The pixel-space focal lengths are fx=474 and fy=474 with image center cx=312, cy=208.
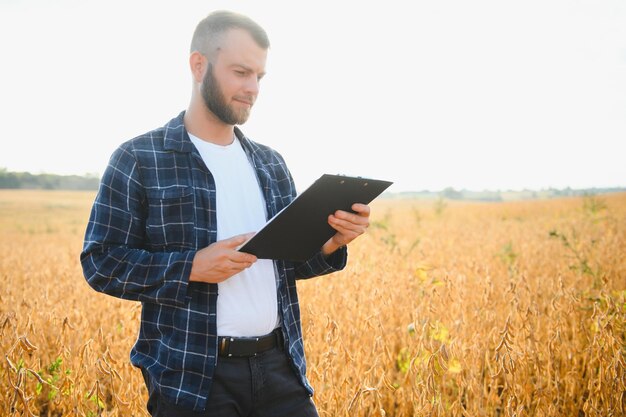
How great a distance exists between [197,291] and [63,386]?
149 cm

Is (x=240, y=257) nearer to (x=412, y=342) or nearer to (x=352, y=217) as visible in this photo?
(x=352, y=217)

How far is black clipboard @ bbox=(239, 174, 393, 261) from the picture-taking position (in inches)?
62.1

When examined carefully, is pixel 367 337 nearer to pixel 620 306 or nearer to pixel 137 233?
pixel 620 306

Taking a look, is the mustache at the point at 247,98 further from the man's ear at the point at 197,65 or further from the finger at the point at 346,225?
the finger at the point at 346,225

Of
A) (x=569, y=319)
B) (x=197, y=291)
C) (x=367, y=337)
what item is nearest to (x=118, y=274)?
(x=197, y=291)

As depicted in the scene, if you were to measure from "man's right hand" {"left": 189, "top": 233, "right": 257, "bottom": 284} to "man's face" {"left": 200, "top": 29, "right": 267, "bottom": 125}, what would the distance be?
0.60 meters

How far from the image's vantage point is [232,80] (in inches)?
76.1

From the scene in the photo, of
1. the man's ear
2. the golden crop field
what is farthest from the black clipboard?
the man's ear

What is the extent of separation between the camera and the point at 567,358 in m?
3.71

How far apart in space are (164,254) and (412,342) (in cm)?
229

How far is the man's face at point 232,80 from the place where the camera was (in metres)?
1.93

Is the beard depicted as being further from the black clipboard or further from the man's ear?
the black clipboard

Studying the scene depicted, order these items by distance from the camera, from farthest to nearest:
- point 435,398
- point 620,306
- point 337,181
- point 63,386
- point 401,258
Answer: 1. point 401,258
2. point 620,306
3. point 63,386
4. point 435,398
5. point 337,181

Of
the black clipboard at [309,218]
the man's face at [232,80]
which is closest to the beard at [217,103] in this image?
the man's face at [232,80]
